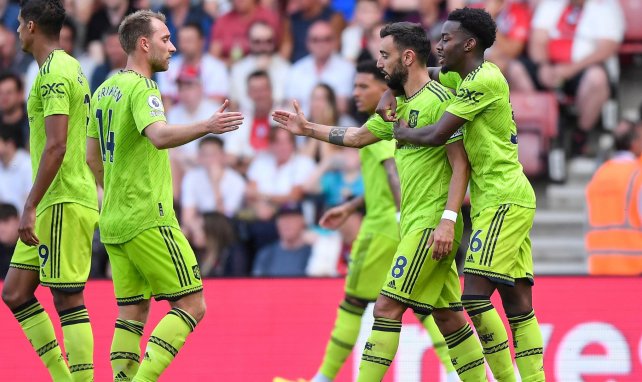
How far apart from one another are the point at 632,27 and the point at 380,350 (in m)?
7.64

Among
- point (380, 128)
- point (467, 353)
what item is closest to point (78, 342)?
point (380, 128)

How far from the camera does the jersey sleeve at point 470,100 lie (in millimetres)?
7441

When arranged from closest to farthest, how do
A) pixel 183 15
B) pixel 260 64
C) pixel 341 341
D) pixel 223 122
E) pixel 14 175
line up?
pixel 223 122
pixel 341 341
pixel 14 175
pixel 260 64
pixel 183 15

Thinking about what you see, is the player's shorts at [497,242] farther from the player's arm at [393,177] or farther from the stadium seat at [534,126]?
the stadium seat at [534,126]

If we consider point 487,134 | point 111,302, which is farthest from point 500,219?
point 111,302

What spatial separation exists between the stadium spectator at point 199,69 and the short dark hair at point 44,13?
6.10 meters

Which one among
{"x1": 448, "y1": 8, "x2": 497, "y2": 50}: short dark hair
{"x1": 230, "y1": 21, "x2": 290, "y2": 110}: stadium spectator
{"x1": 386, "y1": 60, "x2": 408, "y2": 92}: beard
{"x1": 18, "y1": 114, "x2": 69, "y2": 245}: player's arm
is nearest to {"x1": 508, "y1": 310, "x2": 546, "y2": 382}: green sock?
{"x1": 386, "y1": 60, "x2": 408, "y2": 92}: beard

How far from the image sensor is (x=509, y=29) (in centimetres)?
1374

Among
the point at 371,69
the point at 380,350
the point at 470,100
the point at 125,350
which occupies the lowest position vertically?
the point at 125,350

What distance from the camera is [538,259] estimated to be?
1336 cm

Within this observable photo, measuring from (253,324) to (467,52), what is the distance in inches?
125

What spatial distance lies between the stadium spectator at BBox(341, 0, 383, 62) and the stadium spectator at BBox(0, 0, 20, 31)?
403cm

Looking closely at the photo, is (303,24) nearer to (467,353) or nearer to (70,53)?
(70,53)

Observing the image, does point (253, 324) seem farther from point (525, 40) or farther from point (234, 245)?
point (525, 40)
